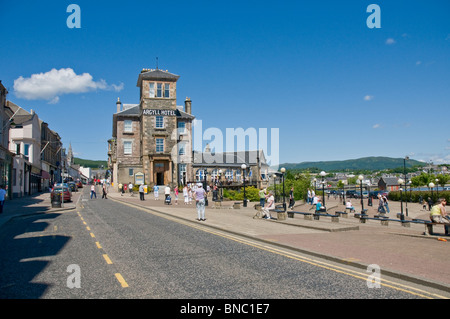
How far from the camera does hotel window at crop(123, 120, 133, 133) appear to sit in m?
55.5

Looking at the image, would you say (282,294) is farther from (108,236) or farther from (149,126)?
(149,126)

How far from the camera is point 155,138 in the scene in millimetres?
52219

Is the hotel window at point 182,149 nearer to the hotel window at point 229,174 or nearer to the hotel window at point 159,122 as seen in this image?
the hotel window at point 159,122

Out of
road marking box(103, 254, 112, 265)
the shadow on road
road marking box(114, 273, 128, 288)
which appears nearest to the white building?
the shadow on road

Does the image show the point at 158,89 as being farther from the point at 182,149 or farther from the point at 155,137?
the point at 182,149

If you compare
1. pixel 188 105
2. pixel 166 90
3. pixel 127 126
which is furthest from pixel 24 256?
pixel 188 105

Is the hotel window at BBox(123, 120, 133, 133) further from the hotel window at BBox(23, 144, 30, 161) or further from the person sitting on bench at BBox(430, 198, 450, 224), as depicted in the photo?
the person sitting on bench at BBox(430, 198, 450, 224)

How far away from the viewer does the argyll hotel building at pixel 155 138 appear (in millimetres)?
51781

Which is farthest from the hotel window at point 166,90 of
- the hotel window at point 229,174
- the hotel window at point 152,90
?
the hotel window at point 229,174

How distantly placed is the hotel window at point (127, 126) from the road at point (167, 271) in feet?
141

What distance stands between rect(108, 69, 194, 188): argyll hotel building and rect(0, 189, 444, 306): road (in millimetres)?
38574

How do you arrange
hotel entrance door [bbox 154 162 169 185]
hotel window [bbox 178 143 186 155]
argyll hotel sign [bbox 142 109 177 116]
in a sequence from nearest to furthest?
argyll hotel sign [bbox 142 109 177 116] < hotel entrance door [bbox 154 162 169 185] < hotel window [bbox 178 143 186 155]

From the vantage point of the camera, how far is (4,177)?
3491 centimetres
